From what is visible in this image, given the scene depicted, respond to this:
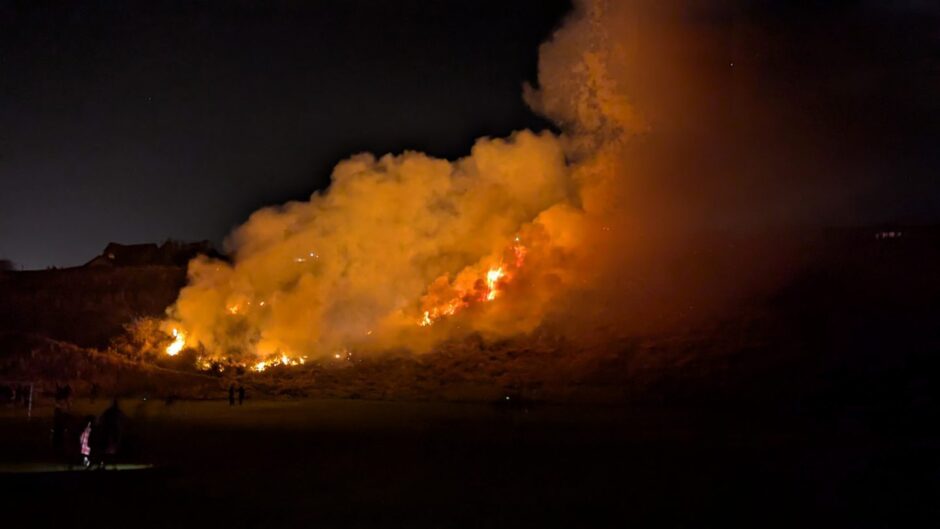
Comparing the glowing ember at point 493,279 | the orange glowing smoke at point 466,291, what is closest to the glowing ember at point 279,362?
the orange glowing smoke at point 466,291

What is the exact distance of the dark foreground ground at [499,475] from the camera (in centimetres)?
1053

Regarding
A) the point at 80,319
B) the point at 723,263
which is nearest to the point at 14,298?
the point at 80,319

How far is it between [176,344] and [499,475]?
25.5m

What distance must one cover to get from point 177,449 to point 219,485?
4.27 metres

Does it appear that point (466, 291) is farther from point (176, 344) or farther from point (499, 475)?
point (499, 475)

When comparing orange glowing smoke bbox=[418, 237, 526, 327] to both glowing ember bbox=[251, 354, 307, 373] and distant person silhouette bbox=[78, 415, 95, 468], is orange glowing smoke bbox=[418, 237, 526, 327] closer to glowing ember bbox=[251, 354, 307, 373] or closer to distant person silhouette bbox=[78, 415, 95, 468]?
glowing ember bbox=[251, 354, 307, 373]

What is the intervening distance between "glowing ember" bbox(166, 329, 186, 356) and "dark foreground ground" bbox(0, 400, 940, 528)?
13771mm

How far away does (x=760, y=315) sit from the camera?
102 feet

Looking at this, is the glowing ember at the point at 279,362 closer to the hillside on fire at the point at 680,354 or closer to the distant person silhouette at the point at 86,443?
the hillside on fire at the point at 680,354

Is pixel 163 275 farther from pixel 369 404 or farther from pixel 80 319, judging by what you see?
pixel 369 404

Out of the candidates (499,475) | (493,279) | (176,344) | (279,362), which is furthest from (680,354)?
(176,344)

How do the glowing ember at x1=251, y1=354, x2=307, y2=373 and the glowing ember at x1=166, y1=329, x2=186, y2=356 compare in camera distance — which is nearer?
the glowing ember at x1=251, y1=354, x2=307, y2=373

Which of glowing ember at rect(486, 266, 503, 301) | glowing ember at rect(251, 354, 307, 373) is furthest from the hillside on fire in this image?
glowing ember at rect(486, 266, 503, 301)

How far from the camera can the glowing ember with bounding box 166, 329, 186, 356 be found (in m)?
35.0
